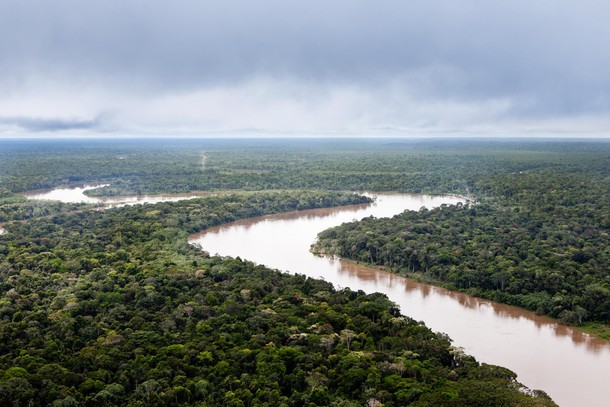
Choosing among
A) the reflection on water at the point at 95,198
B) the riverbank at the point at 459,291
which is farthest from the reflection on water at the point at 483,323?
the reflection on water at the point at 95,198

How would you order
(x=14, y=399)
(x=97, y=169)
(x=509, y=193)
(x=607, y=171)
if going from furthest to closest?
(x=97, y=169) → (x=607, y=171) → (x=509, y=193) → (x=14, y=399)

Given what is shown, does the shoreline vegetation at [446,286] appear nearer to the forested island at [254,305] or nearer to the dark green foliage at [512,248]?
the dark green foliage at [512,248]

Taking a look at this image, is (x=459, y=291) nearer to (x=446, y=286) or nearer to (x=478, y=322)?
(x=446, y=286)

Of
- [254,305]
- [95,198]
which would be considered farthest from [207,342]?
[95,198]

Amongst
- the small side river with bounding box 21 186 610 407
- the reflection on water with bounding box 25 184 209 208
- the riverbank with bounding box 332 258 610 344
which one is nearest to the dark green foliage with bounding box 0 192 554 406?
the small side river with bounding box 21 186 610 407

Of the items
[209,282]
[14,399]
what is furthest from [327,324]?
[14,399]

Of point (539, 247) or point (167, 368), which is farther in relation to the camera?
point (539, 247)

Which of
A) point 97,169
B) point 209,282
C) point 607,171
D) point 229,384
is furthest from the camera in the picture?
point 97,169

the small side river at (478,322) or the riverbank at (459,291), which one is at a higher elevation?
the riverbank at (459,291)

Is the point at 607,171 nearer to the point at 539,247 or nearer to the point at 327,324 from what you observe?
the point at 539,247
